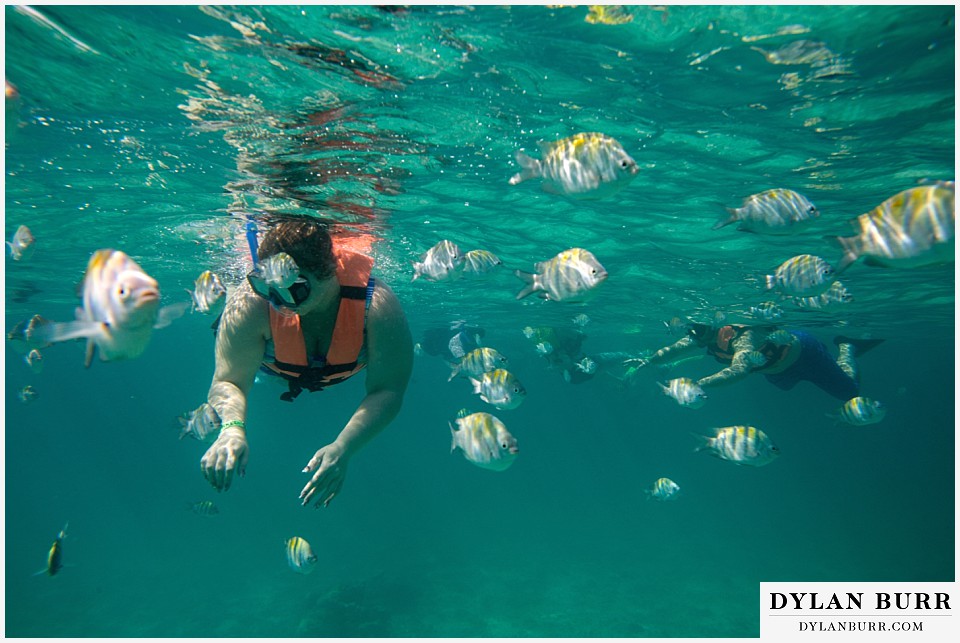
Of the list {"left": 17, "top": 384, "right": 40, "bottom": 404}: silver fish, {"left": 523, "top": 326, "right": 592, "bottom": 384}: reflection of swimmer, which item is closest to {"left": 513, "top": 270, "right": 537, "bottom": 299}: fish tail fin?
→ {"left": 523, "top": 326, "right": 592, "bottom": 384}: reflection of swimmer

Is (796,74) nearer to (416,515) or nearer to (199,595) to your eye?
(199,595)

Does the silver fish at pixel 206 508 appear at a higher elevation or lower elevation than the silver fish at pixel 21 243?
lower

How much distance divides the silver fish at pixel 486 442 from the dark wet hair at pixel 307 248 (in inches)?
106

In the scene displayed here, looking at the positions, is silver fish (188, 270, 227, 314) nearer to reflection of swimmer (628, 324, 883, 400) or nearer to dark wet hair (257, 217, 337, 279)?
dark wet hair (257, 217, 337, 279)

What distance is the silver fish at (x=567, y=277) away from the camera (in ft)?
16.4

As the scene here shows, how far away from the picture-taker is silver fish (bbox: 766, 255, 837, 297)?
670 centimetres

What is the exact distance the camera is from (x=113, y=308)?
2.63 m

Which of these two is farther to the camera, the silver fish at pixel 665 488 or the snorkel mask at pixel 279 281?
the silver fish at pixel 665 488

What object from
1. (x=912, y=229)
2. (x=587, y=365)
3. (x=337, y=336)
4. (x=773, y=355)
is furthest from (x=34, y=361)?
(x=773, y=355)

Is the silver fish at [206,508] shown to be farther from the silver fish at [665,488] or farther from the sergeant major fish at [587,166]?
the sergeant major fish at [587,166]

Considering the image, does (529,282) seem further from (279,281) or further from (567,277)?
(279,281)

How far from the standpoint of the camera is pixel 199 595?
2484 cm

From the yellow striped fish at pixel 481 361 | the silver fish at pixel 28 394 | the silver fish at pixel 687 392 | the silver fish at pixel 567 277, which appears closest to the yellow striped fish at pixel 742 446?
the silver fish at pixel 687 392

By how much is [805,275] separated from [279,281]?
22.6ft
